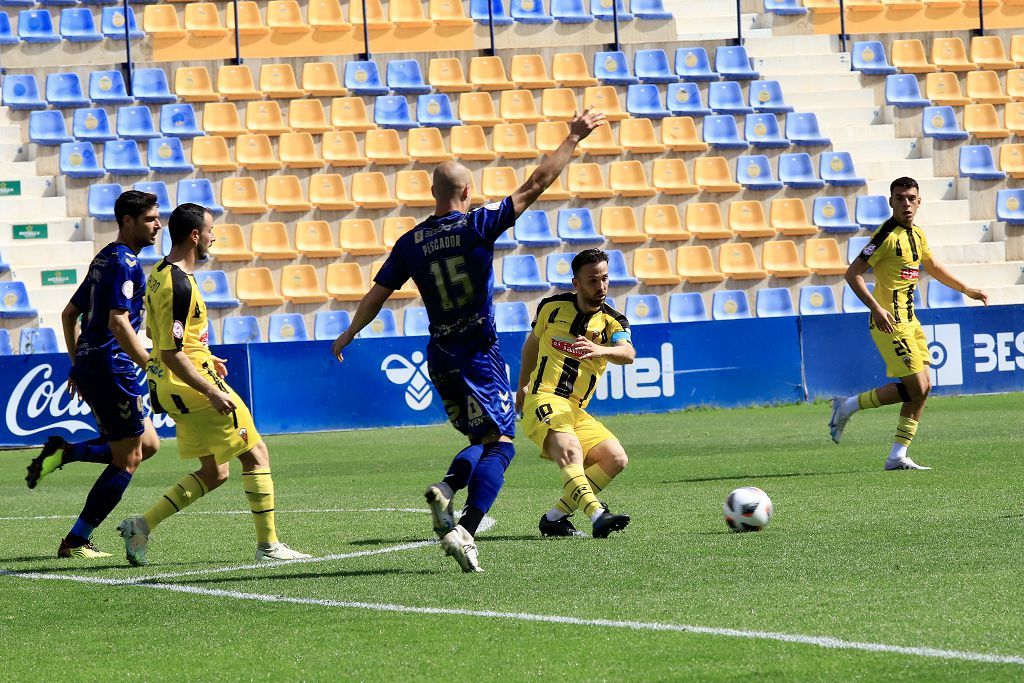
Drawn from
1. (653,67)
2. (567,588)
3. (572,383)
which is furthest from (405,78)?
(567,588)

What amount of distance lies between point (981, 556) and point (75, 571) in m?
4.59

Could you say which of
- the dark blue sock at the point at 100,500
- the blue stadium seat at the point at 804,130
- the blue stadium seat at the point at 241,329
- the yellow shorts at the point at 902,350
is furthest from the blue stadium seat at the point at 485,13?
the dark blue sock at the point at 100,500

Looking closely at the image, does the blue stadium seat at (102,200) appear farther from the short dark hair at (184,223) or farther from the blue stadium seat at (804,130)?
the short dark hair at (184,223)

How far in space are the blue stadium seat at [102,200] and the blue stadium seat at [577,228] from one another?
21.3 ft

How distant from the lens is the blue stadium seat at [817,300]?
22.2 m

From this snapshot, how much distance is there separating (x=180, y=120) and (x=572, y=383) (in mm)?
15238

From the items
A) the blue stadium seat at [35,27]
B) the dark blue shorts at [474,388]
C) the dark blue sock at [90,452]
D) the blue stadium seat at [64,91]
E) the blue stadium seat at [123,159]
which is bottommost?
the dark blue sock at [90,452]

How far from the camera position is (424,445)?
15859 mm

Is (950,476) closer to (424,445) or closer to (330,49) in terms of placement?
(424,445)

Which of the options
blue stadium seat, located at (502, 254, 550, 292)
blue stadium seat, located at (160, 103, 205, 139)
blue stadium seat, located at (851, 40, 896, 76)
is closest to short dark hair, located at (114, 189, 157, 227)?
blue stadium seat, located at (502, 254, 550, 292)

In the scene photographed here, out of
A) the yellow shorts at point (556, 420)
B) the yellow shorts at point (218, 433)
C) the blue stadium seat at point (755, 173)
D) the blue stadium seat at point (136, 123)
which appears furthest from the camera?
the blue stadium seat at point (755, 173)

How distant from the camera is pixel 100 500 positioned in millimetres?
8320

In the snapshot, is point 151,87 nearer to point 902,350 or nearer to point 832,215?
point 832,215

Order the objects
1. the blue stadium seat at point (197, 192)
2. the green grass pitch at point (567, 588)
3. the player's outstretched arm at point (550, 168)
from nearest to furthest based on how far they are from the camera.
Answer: the green grass pitch at point (567, 588) → the player's outstretched arm at point (550, 168) → the blue stadium seat at point (197, 192)
